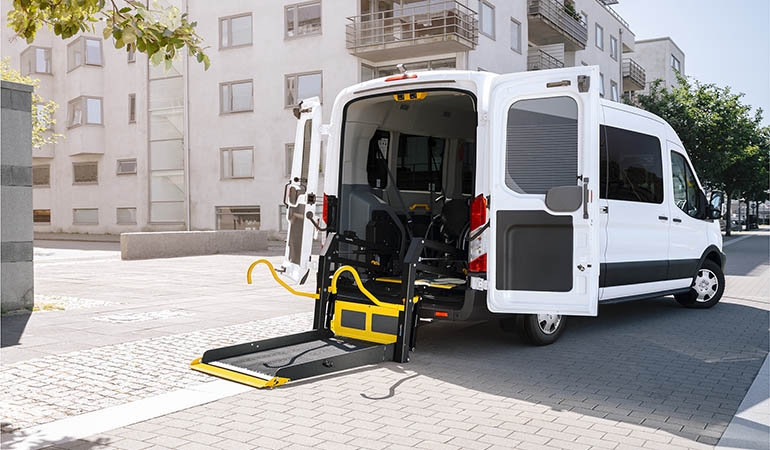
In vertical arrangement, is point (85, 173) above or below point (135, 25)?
above

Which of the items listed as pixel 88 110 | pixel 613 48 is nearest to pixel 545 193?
pixel 88 110

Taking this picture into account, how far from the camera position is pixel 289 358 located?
20.2 ft

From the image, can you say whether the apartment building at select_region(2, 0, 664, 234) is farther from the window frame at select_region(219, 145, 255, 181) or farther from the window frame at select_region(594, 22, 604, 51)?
the window frame at select_region(594, 22, 604, 51)

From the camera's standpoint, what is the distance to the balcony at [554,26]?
30734mm

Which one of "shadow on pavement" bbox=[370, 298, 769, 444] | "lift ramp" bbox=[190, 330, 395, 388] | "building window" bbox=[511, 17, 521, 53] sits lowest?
"shadow on pavement" bbox=[370, 298, 769, 444]

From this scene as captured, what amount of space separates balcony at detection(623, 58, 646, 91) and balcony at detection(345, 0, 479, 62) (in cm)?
2026

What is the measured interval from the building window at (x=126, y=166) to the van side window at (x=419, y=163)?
28.3 m

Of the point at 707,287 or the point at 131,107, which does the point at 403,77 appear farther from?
the point at 131,107

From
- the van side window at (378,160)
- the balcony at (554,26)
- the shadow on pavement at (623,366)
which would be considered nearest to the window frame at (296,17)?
the balcony at (554,26)

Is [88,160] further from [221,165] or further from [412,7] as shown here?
[412,7]

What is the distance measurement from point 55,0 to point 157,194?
29152 millimetres

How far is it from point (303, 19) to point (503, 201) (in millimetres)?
23964

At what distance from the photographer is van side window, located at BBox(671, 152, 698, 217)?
29.5 ft

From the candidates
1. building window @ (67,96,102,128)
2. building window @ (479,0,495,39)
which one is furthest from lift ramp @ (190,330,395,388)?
building window @ (67,96,102,128)
